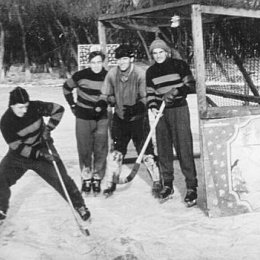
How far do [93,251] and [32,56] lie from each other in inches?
1014

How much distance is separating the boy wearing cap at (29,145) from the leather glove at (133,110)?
1.14m

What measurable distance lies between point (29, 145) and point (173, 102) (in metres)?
1.51

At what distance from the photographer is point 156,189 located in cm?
583

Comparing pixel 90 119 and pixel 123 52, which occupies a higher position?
pixel 123 52

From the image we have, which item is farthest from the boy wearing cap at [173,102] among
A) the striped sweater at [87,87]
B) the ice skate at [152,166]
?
the striped sweater at [87,87]

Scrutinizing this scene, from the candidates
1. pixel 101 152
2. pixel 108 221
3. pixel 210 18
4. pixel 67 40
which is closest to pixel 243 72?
pixel 210 18

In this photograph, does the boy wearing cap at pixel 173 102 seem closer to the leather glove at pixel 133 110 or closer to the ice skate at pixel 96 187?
the leather glove at pixel 133 110

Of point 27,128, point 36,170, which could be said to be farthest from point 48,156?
point 27,128

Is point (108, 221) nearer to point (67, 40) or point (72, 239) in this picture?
point (72, 239)

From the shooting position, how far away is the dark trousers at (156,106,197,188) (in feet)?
17.1

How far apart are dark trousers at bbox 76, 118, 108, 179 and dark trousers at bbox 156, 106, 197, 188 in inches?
30.8

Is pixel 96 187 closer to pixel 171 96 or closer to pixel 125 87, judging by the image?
pixel 125 87

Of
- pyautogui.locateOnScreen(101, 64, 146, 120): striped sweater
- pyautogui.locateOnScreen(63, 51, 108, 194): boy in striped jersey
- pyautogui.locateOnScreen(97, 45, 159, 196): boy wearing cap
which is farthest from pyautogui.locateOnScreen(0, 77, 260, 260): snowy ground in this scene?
pyautogui.locateOnScreen(101, 64, 146, 120): striped sweater

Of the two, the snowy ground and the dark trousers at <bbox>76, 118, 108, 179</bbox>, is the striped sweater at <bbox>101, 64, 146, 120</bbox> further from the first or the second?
the snowy ground
